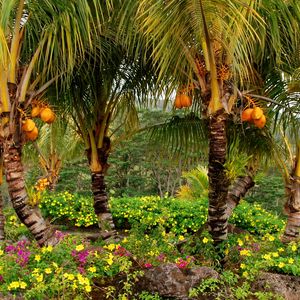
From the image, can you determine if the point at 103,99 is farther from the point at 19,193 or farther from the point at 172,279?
the point at 172,279

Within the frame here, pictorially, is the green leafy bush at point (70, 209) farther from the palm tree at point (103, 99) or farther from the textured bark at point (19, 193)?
the textured bark at point (19, 193)

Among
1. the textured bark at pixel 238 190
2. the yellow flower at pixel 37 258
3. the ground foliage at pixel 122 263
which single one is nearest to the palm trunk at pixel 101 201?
the ground foliage at pixel 122 263

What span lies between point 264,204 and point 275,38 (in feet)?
60.2

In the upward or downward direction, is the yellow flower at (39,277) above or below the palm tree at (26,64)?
below

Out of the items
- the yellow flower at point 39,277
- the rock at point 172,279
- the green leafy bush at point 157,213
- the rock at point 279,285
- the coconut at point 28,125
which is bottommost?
the green leafy bush at point 157,213

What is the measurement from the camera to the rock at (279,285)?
177 inches

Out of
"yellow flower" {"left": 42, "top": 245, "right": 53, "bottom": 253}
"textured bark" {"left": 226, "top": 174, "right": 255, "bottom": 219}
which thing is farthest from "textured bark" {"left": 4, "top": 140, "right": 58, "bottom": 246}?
"textured bark" {"left": 226, "top": 174, "right": 255, "bottom": 219}

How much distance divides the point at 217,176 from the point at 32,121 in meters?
2.14

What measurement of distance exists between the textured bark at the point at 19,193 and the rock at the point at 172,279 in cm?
121

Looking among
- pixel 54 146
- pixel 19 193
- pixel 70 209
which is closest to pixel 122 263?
pixel 19 193

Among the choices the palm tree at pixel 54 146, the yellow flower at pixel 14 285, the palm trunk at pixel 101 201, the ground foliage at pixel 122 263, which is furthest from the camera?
the palm tree at pixel 54 146

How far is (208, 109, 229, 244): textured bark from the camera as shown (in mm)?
4438

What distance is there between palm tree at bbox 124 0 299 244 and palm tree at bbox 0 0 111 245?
0.68 m

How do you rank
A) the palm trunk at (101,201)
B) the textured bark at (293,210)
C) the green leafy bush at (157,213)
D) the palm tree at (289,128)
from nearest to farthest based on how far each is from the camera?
the palm tree at (289,128), the textured bark at (293,210), the palm trunk at (101,201), the green leafy bush at (157,213)
